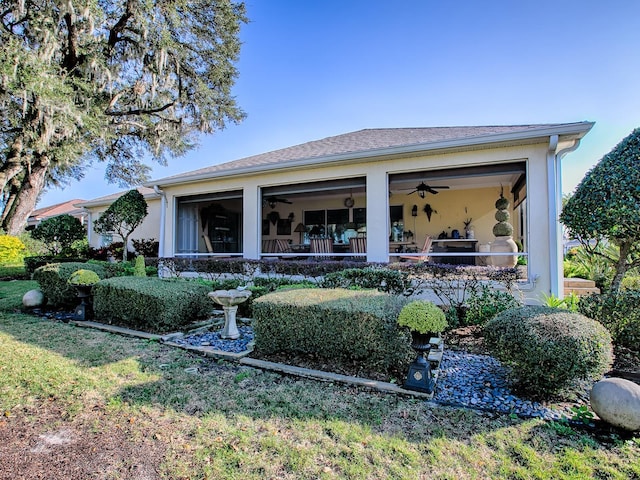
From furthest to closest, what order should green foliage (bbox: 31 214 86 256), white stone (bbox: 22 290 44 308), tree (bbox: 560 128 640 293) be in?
green foliage (bbox: 31 214 86 256) < white stone (bbox: 22 290 44 308) < tree (bbox: 560 128 640 293)

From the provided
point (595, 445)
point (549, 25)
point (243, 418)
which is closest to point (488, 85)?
point (549, 25)

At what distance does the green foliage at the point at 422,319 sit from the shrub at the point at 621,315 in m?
2.28

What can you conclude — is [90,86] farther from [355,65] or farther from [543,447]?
[543,447]

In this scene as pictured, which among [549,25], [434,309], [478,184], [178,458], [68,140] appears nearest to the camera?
[178,458]

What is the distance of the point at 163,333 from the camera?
5.53 metres

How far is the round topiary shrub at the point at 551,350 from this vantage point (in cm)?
287

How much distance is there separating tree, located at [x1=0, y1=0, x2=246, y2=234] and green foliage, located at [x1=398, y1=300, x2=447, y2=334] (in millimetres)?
13165

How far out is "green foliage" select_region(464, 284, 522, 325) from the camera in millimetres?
4992

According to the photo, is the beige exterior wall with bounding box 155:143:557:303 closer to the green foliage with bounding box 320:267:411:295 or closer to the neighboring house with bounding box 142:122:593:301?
the neighboring house with bounding box 142:122:593:301

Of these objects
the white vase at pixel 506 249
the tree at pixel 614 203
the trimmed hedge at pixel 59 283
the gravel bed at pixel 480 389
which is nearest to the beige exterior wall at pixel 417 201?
the white vase at pixel 506 249

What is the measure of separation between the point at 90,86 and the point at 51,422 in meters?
14.2

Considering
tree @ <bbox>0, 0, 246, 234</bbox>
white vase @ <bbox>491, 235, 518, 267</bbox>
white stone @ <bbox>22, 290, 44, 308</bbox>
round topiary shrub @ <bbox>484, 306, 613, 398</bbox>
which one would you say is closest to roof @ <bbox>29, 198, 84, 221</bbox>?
tree @ <bbox>0, 0, 246, 234</bbox>

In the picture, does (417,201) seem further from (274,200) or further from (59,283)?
(59,283)

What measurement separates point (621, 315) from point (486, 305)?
5.16ft
